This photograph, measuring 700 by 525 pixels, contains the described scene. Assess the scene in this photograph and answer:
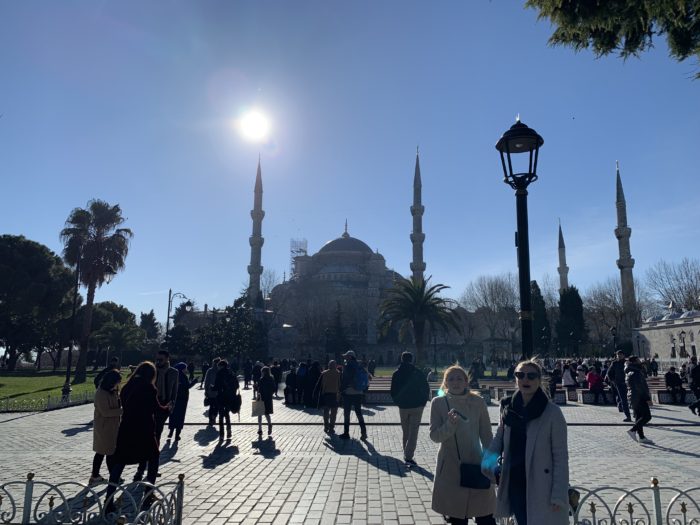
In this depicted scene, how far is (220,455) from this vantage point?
8344 mm

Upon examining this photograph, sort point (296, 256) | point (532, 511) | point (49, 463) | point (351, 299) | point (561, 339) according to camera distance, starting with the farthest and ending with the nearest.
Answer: point (296, 256), point (351, 299), point (561, 339), point (49, 463), point (532, 511)

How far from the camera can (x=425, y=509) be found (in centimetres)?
527

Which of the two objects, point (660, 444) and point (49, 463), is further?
point (660, 444)

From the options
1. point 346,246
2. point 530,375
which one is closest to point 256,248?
point 346,246

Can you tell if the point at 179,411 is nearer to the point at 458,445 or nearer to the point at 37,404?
the point at 458,445

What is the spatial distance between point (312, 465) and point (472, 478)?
436 centimetres

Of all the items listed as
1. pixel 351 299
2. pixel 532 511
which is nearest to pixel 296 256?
pixel 351 299

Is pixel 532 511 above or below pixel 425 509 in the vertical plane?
above

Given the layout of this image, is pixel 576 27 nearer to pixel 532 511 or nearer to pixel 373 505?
pixel 532 511

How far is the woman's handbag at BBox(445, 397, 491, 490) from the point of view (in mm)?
3635

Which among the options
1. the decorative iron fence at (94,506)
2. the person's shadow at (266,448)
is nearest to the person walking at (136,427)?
the decorative iron fence at (94,506)

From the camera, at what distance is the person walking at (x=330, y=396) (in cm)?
1024

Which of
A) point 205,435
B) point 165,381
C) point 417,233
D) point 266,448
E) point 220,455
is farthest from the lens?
point 417,233

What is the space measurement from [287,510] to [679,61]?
23.2ft
